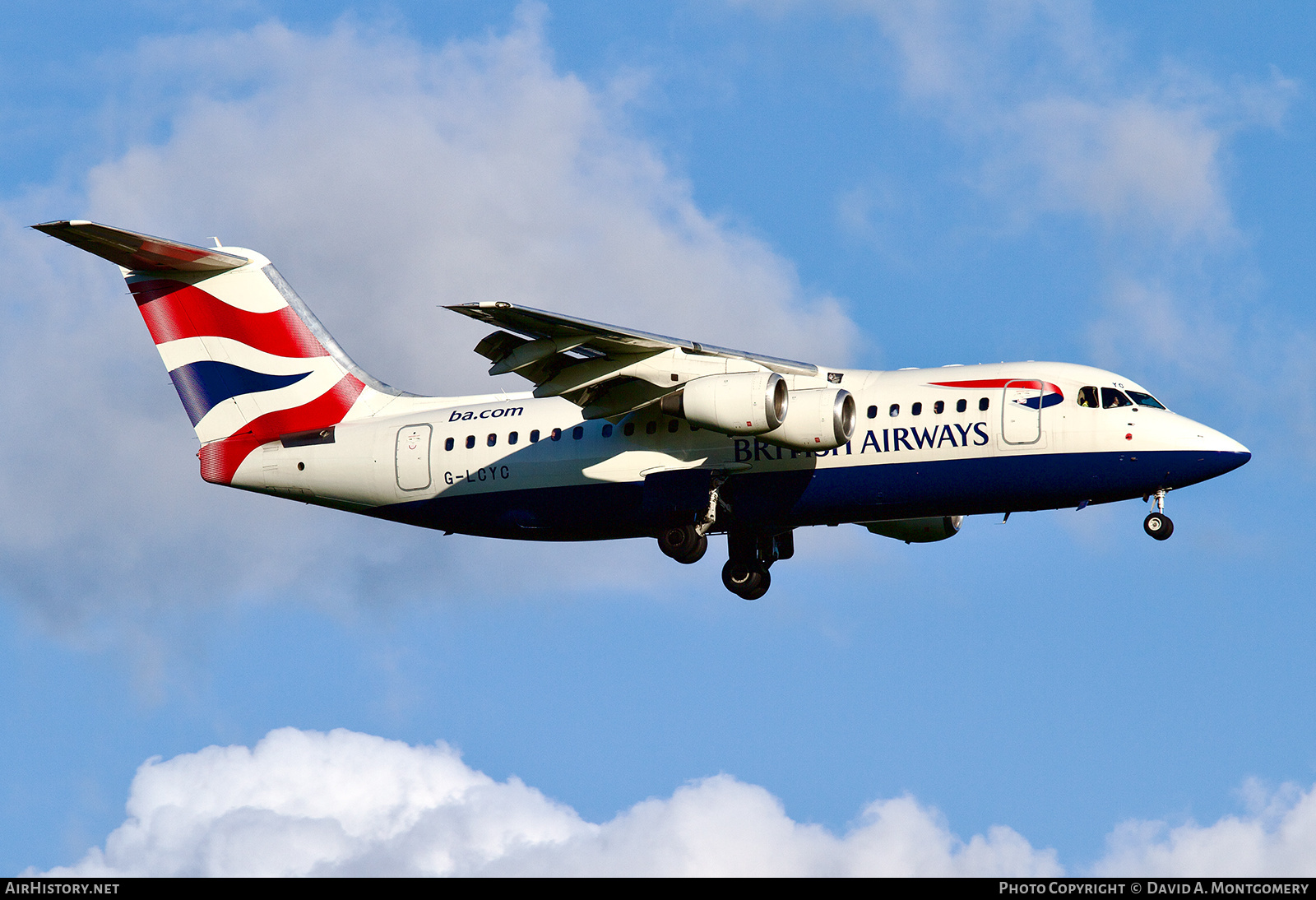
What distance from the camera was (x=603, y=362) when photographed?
79.0 feet

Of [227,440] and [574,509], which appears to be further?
[227,440]

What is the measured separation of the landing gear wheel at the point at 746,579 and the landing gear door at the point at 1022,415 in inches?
189

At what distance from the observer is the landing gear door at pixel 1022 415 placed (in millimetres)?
23141

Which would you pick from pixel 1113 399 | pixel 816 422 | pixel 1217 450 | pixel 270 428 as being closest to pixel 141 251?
pixel 270 428

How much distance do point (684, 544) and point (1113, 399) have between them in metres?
6.00

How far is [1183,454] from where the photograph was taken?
74.6ft

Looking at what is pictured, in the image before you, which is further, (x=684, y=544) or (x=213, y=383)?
(x=213, y=383)

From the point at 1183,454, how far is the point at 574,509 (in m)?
8.25

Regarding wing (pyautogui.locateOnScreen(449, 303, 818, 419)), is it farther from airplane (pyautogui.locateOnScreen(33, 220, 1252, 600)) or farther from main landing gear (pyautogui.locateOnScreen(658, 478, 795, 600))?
main landing gear (pyautogui.locateOnScreen(658, 478, 795, 600))

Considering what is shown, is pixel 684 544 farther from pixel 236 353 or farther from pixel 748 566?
pixel 236 353
